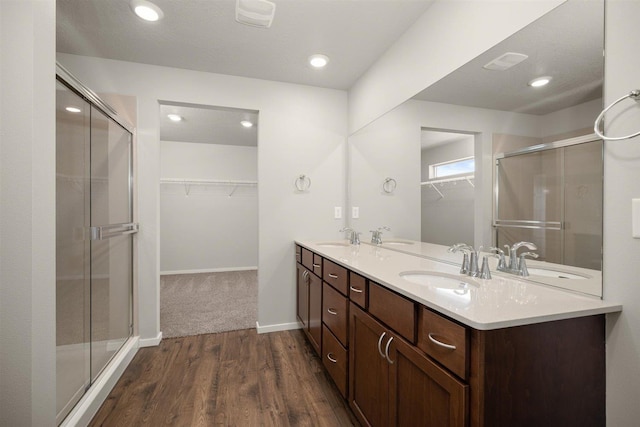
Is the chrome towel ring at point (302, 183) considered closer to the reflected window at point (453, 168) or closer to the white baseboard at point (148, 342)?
the reflected window at point (453, 168)

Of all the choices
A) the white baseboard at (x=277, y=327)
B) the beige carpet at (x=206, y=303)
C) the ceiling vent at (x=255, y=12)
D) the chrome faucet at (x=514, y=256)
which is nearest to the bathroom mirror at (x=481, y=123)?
the chrome faucet at (x=514, y=256)

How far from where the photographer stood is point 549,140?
1.17m

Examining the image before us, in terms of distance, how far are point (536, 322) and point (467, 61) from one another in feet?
4.31

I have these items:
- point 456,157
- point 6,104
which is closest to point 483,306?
point 456,157

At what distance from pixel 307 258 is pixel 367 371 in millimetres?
1196

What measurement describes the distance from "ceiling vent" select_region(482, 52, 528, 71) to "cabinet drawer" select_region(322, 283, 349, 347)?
1.40 meters

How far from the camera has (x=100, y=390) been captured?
174 centimetres

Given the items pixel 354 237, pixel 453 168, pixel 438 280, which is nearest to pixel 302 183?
pixel 354 237

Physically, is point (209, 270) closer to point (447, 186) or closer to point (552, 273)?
point (447, 186)

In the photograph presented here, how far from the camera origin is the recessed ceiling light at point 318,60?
94.2 inches

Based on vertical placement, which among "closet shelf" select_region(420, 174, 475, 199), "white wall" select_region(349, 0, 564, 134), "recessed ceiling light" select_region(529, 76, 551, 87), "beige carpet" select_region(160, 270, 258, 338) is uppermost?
"white wall" select_region(349, 0, 564, 134)

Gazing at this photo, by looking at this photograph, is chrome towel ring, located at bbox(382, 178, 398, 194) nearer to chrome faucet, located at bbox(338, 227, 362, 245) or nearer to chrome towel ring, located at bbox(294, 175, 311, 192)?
chrome faucet, located at bbox(338, 227, 362, 245)

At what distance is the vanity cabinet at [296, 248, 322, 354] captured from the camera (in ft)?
7.03

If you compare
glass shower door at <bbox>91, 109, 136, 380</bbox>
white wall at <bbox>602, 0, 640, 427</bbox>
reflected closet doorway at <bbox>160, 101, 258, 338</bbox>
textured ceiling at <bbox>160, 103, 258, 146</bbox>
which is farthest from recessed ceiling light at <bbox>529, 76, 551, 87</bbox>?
reflected closet doorway at <bbox>160, 101, 258, 338</bbox>
